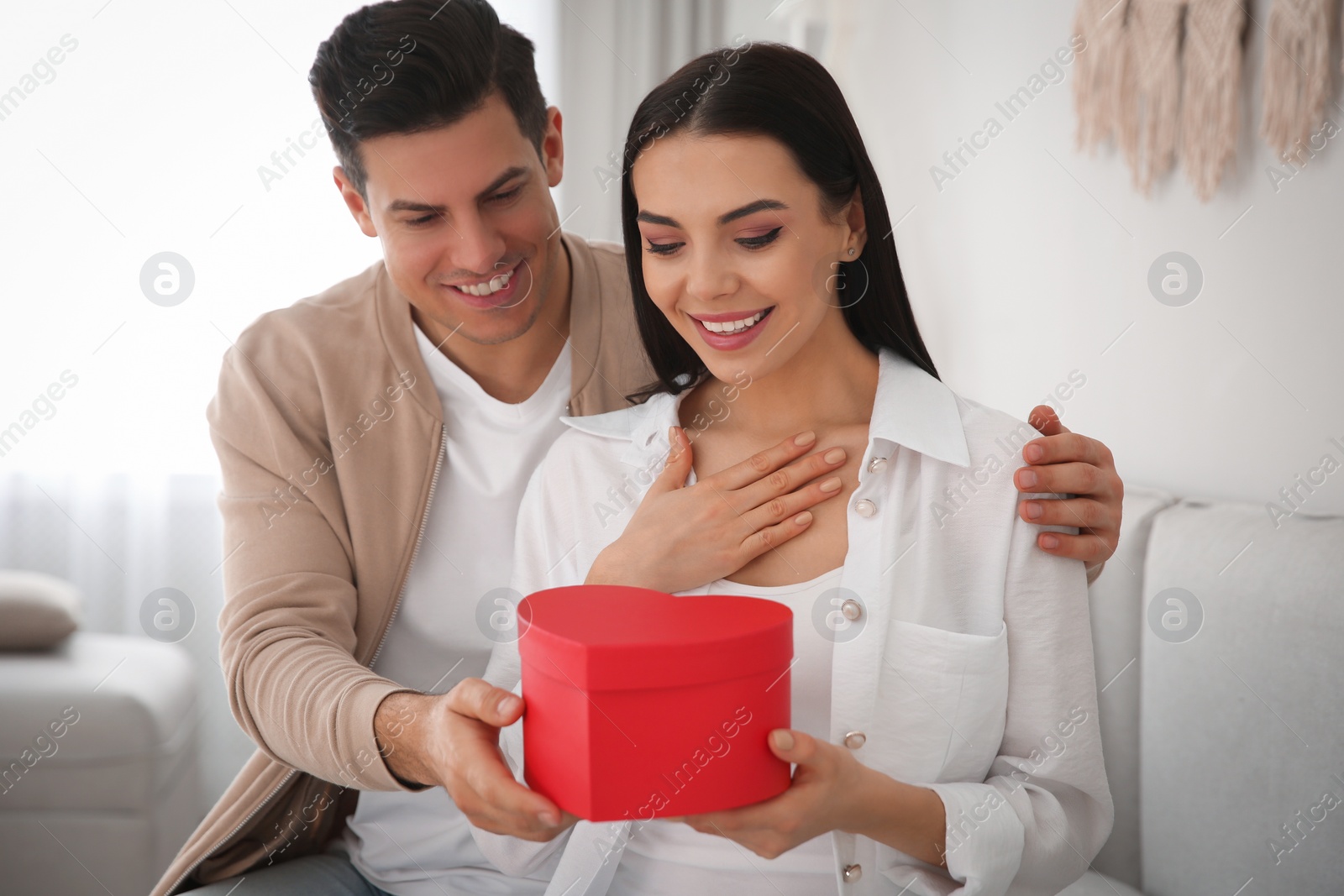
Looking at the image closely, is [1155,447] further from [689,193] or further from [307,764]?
[307,764]

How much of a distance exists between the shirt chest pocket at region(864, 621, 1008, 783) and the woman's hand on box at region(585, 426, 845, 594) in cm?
16

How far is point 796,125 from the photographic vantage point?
3.26 ft

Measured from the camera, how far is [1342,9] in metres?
1.26

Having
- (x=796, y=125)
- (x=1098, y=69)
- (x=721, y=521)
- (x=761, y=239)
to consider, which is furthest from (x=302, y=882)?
(x=1098, y=69)

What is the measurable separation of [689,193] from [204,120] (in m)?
1.98

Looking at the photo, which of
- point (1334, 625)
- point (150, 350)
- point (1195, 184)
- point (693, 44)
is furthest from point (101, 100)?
point (1334, 625)

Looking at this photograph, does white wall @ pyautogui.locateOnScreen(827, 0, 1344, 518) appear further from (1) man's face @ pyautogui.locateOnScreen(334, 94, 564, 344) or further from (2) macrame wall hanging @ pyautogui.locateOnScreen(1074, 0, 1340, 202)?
(1) man's face @ pyautogui.locateOnScreen(334, 94, 564, 344)

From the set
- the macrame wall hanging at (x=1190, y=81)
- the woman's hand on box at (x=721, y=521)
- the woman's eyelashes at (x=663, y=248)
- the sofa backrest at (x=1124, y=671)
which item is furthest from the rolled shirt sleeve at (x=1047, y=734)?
the macrame wall hanging at (x=1190, y=81)

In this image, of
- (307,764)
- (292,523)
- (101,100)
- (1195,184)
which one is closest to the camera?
(307,764)

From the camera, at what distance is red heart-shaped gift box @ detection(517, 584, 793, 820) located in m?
0.69

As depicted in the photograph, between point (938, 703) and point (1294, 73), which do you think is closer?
point (938, 703)

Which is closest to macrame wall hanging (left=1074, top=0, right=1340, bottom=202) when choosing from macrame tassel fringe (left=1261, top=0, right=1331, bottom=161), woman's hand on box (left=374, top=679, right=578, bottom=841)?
macrame tassel fringe (left=1261, top=0, right=1331, bottom=161)

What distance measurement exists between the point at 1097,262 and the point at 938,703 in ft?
3.76

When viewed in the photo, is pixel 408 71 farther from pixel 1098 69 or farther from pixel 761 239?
pixel 1098 69
